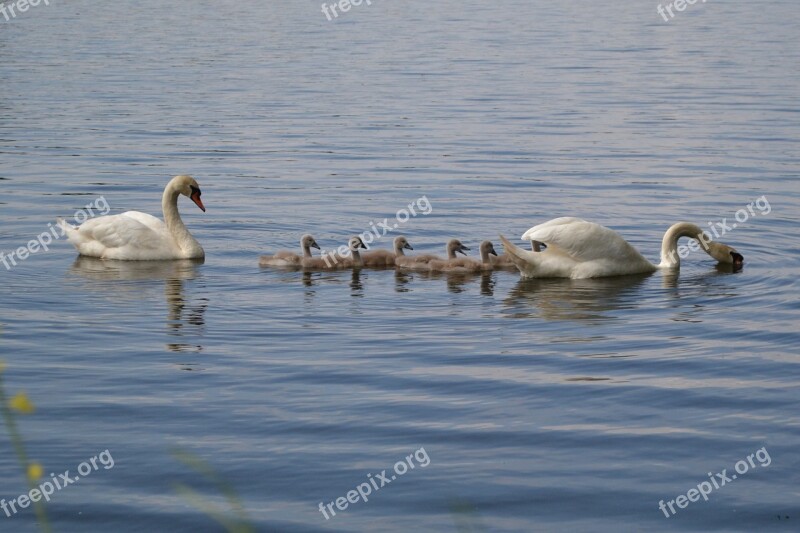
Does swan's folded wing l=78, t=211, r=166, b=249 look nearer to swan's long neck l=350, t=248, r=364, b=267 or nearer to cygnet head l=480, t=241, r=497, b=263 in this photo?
swan's long neck l=350, t=248, r=364, b=267

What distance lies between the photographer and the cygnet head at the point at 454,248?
50.0ft

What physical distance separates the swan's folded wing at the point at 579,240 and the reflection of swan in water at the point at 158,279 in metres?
3.47

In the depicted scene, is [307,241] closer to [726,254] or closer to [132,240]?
[132,240]

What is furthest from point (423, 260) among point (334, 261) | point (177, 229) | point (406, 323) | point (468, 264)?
point (177, 229)

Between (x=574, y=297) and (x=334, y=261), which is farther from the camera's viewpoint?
(x=334, y=261)

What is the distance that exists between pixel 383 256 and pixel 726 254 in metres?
3.64

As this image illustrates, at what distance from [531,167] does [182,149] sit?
591cm

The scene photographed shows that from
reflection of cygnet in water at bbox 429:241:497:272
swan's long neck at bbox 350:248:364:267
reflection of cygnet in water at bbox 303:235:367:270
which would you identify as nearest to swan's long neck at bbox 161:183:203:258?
reflection of cygnet in water at bbox 303:235:367:270

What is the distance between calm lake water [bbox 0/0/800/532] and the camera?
836 centimetres

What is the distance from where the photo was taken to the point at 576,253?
14.8 metres

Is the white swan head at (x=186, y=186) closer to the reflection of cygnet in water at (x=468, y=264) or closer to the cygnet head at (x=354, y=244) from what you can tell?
the cygnet head at (x=354, y=244)

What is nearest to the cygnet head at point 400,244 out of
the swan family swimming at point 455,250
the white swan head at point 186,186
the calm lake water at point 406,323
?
the swan family swimming at point 455,250

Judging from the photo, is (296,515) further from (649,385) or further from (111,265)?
(111,265)

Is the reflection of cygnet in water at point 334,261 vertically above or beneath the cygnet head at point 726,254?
above
